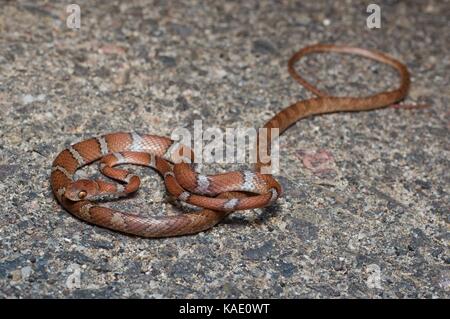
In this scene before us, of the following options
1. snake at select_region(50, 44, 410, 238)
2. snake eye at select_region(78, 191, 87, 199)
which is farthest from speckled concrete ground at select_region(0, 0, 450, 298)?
snake eye at select_region(78, 191, 87, 199)

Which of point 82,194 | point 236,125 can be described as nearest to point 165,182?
point 82,194

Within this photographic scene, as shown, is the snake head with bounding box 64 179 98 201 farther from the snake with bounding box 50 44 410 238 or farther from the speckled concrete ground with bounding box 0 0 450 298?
the speckled concrete ground with bounding box 0 0 450 298

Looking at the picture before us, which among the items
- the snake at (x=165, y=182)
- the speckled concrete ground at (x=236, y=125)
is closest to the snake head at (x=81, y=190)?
the snake at (x=165, y=182)

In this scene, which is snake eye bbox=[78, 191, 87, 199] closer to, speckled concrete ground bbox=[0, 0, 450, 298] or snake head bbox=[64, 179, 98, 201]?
snake head bbox=[64, 179, 98, 201]

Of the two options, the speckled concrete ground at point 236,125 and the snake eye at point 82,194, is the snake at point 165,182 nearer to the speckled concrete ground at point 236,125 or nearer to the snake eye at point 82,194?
the snake eye at point 82,194

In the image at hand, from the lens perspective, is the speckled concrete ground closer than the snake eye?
Yes

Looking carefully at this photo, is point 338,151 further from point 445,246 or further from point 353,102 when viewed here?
point 445,246
